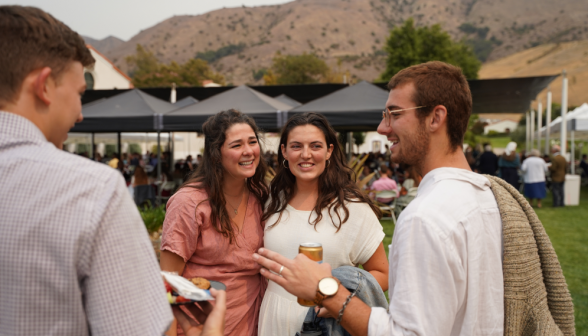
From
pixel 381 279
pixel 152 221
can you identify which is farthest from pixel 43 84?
pixel 152 221

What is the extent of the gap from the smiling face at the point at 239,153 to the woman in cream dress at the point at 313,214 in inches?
10.4

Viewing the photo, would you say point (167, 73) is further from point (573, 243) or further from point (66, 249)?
point (66, 249)

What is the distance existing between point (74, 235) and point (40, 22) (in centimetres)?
48

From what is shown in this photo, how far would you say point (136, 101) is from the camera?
10.1m

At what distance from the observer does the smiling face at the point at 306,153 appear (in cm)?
276

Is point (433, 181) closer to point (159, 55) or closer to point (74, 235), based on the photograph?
point (74, 235)

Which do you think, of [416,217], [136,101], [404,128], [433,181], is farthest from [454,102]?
[136,101]

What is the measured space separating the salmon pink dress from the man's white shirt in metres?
1.14

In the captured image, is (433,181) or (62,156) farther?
(433,181)

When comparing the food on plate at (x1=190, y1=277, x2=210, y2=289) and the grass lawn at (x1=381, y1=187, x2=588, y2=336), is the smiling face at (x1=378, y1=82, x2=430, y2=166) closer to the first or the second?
the food on plate at (x1=190, y1=277, x2=210, y2=289)

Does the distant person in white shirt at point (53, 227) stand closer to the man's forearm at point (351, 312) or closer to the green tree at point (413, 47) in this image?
the man's forearm at point (351, 312)

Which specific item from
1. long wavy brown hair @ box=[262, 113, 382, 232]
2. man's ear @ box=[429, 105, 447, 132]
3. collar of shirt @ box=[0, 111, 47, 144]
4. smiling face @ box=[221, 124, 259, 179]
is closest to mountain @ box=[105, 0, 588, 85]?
long wavy brown hair @ box=[262, 113, 382, 232]

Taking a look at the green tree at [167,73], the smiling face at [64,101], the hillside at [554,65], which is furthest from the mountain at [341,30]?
the smiling face at [64,101]

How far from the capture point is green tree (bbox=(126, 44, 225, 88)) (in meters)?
58.7
